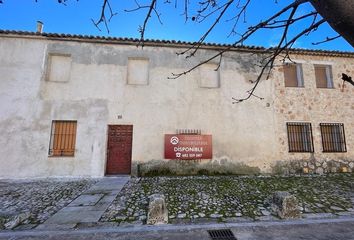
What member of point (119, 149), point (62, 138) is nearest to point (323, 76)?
point (119, 149)

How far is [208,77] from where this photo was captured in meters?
9.18

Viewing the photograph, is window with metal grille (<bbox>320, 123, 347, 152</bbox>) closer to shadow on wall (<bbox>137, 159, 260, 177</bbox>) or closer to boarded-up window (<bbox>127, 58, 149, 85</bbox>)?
shadow on wall (<bbox>137, 159, 260, 177</bbox>)

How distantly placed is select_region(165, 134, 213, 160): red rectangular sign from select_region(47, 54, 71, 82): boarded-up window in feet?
16.5

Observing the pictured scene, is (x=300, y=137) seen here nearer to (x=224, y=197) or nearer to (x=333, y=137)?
(x=333, y=137)

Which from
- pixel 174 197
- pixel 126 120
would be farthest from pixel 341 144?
pixel 126 120

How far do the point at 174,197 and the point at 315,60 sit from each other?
9658 millimetres

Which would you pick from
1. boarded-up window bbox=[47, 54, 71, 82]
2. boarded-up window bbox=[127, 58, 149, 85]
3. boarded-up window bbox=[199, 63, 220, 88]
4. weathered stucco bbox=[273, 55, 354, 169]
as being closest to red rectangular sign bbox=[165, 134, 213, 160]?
boarded-up window bbox=[199, 63, 220, 88]

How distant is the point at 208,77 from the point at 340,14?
8.29 metres

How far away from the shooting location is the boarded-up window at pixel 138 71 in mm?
8781

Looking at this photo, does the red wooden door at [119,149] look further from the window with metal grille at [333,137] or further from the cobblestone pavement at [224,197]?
the window with metal grille at [333,137]

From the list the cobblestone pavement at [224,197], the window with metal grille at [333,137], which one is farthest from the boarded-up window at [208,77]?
the window with metal grille at [333,137]

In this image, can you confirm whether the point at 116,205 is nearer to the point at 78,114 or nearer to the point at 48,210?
the point at 48,210

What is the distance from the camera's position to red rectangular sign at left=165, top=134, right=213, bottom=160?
821 centimetres

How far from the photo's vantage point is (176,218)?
13.7 feet
